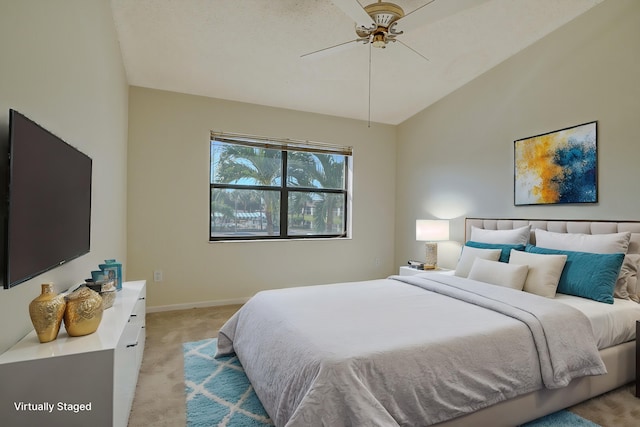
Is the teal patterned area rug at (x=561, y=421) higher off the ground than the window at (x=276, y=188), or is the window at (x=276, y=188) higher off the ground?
the window at (x=276, y=188)

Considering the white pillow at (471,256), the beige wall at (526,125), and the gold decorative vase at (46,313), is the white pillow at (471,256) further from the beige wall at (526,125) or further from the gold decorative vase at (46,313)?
the gold decorative vase at (46,313)

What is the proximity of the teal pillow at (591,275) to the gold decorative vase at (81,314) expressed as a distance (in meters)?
2.95

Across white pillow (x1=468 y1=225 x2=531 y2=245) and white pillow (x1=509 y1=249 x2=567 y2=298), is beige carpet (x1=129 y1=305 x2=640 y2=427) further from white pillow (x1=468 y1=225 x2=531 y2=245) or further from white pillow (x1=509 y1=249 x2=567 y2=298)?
white pillow (x1=468 y1=225 x2=531 y2=245)

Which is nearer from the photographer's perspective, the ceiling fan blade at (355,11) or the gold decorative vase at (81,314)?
the gold decorative vase at (81,314)

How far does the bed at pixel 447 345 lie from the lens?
1.41 metres

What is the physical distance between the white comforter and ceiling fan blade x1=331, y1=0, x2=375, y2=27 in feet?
5.93

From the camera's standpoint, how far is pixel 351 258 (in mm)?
4734

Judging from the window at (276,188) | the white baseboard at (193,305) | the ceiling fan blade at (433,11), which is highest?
the ceiling fan blade at (433,11)

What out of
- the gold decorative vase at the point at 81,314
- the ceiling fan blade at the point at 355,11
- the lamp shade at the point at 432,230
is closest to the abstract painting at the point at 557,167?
the lamp shade at the point at 432,230

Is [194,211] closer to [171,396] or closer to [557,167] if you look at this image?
[171,396]

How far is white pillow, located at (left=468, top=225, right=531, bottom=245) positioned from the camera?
9.83 ft

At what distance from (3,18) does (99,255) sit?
171cm

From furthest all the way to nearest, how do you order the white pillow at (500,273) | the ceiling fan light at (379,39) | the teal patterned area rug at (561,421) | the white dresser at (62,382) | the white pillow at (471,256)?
1. the white pillow at (471,256)
2. the white pillow at (500,273)
3. the ceiling fan light at (379,39)
4. the teal patterned area rug at (561,421)
5. the white dresser at (62,382)

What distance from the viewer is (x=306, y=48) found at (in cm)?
309
